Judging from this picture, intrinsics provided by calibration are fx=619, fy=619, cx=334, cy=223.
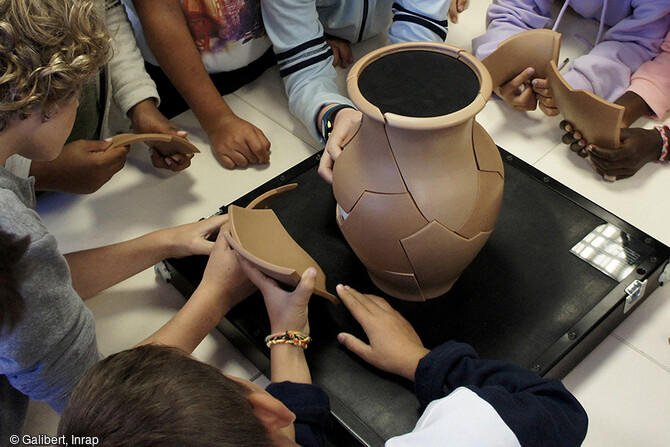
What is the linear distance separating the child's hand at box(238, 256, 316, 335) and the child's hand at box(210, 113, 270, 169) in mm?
463

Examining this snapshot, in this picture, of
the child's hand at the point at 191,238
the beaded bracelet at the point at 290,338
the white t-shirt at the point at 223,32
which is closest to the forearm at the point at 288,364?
the beaded bracelet at the point at 290,338

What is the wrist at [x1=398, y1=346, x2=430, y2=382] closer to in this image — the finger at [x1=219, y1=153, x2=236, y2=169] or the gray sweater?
the gray sweater

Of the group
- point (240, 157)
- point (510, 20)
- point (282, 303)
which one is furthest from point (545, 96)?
point (282, 303)

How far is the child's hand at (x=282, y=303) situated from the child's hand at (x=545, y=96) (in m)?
0.70

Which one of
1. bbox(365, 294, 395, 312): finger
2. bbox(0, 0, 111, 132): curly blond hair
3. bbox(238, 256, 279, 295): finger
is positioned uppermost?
bbox(0, 0, 111, 132): curly blond hair

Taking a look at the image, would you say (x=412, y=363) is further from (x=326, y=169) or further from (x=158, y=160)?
(x=158, y=160)

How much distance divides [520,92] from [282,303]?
0.77 meters

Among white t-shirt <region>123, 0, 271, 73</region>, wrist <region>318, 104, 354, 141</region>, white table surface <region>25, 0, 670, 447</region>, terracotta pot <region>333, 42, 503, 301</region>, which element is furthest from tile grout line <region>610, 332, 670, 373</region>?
white t-shirt <region>123, 0, 271, 73</region>

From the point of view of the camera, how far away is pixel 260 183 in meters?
1.33

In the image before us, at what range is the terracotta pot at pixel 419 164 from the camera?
79cm

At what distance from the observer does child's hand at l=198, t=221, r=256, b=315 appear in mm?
998

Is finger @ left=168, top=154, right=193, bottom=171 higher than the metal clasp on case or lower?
higher

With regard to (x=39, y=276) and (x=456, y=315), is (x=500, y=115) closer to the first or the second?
(x=456, y=315)

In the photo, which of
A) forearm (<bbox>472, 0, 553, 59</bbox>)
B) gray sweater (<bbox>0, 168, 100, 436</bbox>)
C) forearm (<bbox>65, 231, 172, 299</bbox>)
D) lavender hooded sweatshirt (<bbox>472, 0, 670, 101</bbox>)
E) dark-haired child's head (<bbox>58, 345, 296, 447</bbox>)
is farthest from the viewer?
forearm (<bbox>472, 0, 553, 59</bbox>)
